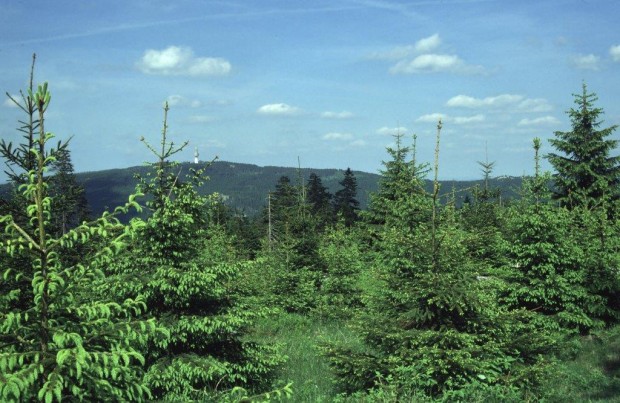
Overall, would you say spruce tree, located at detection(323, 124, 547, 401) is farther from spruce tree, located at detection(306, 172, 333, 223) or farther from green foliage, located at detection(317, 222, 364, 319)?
spruce tree, located at detection(306, 172, 333, 223)

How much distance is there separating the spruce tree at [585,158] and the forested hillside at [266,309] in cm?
2204

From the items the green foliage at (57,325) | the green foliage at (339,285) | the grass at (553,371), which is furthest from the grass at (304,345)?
the green foliage at (57,325)

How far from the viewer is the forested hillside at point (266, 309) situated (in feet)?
15.9

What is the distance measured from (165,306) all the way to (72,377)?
687 cm

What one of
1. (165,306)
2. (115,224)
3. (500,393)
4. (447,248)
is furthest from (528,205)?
(115,224)

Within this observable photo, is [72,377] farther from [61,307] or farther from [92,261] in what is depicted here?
[92,261]

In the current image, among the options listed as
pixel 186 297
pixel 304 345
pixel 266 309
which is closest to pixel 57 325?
pixel 186 297

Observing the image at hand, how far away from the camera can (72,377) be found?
471 cm

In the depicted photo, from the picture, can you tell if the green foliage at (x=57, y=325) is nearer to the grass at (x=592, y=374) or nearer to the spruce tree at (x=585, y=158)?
the grass at (x=592, y=374)

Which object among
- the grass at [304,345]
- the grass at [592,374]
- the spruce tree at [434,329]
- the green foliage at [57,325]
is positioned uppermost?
the green foliage at [57,325]

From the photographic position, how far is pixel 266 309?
12.1m

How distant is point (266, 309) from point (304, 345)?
351 inches

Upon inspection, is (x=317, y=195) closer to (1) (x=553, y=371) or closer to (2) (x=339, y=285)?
(2) (x=339, y=285)

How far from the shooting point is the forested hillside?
15.9 feet
